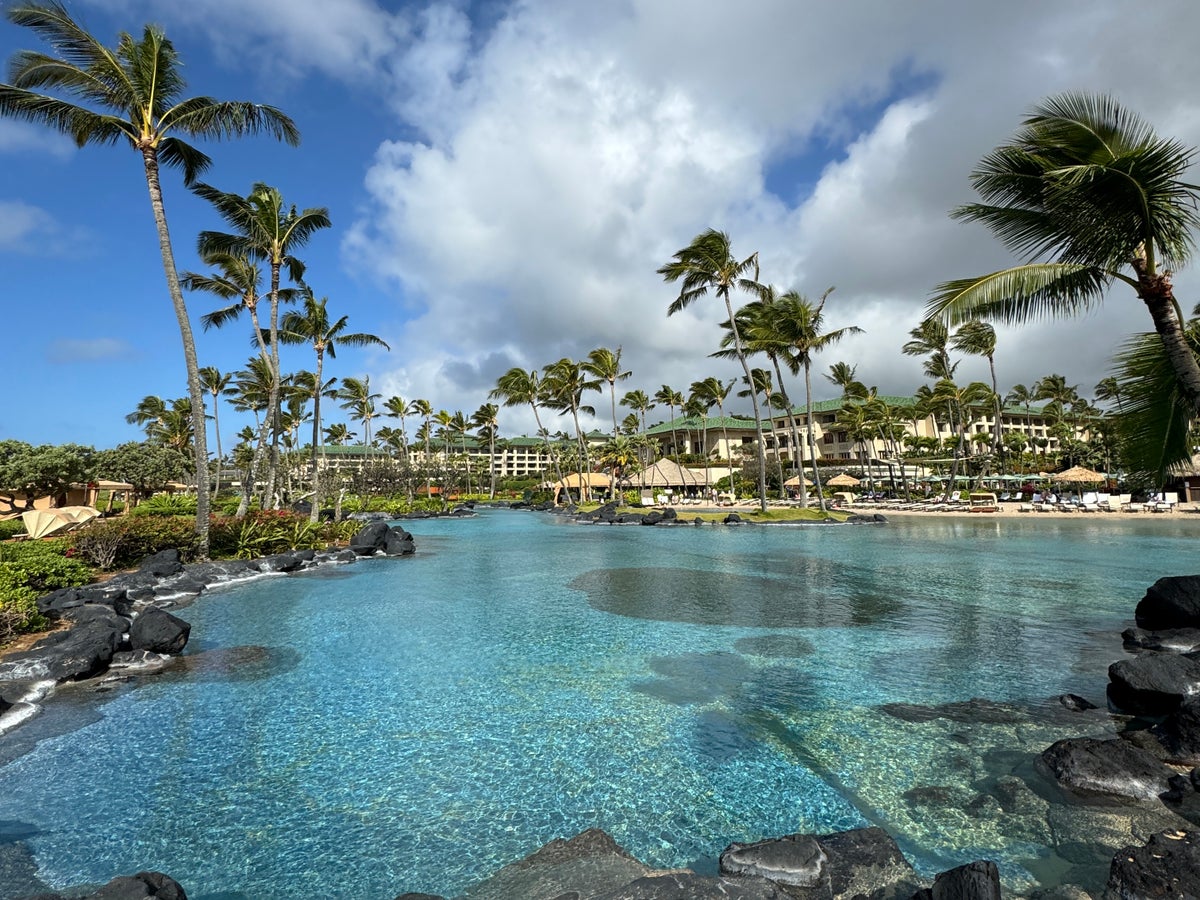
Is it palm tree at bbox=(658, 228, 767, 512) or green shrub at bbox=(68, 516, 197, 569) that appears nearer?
green shrub at bbox=(68, 516, 197, 569)

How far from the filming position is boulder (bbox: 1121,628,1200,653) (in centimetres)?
841

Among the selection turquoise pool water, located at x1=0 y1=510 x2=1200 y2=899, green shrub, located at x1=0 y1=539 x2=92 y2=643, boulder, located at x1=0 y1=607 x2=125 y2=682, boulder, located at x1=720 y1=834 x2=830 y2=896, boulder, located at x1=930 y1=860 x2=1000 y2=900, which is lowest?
turquoise pool water, located at x1=0 y1=510 x2=1200 y2=899

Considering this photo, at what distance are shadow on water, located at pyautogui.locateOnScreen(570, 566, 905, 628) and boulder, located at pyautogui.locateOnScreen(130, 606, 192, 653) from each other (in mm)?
7616

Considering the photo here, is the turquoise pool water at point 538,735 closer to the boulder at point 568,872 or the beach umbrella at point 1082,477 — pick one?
the boulder at point 568,872

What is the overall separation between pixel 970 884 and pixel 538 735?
4.27m

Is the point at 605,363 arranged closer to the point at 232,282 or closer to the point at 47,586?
the point at 232,282

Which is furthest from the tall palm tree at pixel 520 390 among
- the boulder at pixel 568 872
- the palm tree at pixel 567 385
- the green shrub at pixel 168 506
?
the boulder at pixel 568 872

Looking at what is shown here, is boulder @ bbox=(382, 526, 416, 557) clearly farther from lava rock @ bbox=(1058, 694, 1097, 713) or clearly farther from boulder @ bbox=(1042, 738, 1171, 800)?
boulder @ bbox=(1042, 738, 1171, 800)

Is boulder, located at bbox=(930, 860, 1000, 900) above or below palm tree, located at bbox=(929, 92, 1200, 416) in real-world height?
below

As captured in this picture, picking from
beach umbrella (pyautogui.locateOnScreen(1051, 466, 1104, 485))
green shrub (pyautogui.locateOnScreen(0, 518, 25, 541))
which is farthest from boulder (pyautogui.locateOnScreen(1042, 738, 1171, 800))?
beach umbrella (pyautogui.locateOnScreen(1051, 466, 1104, 485))

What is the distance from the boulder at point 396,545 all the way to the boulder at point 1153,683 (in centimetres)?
2131

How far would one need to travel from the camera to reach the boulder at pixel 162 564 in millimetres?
15539

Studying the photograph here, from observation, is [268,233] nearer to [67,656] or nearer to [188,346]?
[188,346]

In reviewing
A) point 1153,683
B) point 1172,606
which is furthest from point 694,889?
point 1172,606
